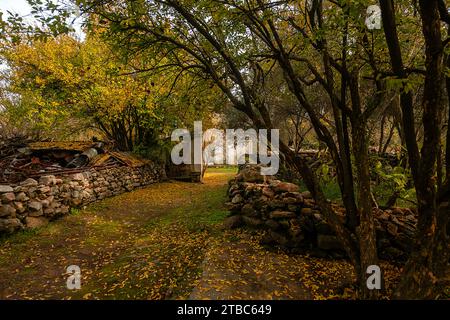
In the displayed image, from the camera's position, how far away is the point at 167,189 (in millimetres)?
16391

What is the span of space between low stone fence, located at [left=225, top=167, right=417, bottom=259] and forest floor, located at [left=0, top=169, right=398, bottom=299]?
1.12ft

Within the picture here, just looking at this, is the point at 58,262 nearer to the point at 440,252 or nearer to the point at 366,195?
the point at 366,195

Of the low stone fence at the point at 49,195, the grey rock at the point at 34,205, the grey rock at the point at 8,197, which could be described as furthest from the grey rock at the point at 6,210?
the grey rock at the point at 34,205

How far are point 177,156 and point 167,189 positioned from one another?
4.88 m

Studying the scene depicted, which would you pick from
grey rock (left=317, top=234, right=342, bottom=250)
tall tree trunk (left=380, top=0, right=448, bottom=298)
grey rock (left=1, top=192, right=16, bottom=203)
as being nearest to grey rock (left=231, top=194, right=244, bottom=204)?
grey rock (left=317, top=234, right=342, bottom=250)

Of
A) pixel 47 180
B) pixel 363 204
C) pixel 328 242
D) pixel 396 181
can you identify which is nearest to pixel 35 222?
pixel 47 180

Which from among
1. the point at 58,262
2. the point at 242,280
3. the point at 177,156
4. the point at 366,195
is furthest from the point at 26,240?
the point at 177,156

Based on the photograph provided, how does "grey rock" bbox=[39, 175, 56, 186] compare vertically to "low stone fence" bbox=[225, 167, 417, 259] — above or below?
above

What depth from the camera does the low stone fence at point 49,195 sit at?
703 cm

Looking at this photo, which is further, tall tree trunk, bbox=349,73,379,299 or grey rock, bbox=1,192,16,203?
grey rock, bbox=1,192,16,203

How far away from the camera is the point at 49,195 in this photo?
27.4 ft

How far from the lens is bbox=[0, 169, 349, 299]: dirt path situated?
458 centimetres
